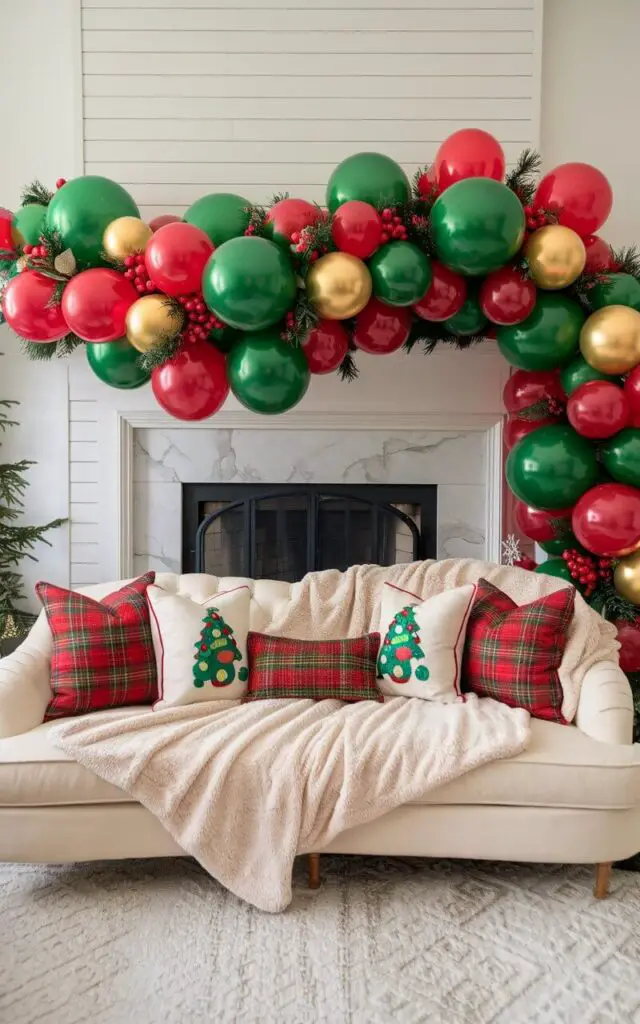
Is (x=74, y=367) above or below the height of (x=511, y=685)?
above

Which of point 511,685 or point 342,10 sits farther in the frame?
point 342,10

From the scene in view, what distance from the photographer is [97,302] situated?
2320 mm

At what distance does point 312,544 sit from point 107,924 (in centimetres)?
Answer: 174

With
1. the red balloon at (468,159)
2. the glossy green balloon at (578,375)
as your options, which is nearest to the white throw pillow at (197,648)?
the glossy green balloon at (578,375)

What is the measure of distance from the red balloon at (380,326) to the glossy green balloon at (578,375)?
0.52m

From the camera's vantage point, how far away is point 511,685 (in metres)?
2.29

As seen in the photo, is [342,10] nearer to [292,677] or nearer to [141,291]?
[141,291]

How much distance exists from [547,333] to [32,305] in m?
1.53

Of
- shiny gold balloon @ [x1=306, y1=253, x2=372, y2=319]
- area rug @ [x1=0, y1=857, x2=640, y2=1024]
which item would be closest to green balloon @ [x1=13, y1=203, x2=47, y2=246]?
shiny gold balloon @ [x1=306, y1=253, x2=372, y2=319]

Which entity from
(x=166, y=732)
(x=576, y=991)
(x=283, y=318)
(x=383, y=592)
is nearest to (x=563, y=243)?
(x=283, y=318)

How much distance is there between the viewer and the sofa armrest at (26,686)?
2.13 metres

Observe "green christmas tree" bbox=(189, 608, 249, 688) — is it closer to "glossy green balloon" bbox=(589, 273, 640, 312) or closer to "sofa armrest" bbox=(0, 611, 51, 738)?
"sofa armrest" bbox=(0, 611, 51, 738)

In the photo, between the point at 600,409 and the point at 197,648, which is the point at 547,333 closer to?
the point at 600,409

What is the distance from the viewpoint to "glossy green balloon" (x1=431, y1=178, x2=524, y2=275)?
223 cm
